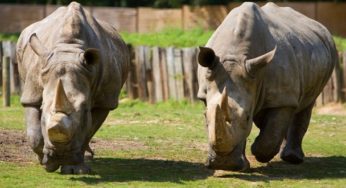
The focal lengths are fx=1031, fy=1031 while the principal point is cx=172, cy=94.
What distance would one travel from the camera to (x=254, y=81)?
10969 mm

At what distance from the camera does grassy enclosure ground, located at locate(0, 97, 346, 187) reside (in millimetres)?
10562

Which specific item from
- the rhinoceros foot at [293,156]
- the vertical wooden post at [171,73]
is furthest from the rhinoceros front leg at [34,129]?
the vertical wooden post at [171,73]

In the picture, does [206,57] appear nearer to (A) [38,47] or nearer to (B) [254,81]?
(B) [254,81]

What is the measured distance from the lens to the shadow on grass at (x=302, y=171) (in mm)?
10945

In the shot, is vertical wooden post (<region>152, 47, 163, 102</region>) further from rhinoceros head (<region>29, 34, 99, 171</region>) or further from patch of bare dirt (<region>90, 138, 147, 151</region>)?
rhinoceros head (<region>29, 34, 99, 171</region>)

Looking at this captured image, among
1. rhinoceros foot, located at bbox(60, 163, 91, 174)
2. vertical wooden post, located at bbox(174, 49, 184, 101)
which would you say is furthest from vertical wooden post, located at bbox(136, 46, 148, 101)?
rhinoceros foot, located at bbox(60, 163, 91, 174)

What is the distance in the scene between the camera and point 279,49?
11656 mm

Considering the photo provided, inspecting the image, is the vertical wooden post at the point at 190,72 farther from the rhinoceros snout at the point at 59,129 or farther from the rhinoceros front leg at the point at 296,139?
the rhinoceros snout at the point at 59,129

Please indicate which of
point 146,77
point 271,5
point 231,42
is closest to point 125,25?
point 146,77

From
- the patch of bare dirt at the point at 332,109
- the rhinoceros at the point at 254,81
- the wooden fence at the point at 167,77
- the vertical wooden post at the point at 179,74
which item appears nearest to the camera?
the rhinoceros at the point at 254,81

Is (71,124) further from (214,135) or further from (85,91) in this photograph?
(214,135)

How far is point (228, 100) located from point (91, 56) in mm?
1488

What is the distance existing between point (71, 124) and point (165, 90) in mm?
13655

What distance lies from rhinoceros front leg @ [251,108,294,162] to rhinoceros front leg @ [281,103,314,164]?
1269mm
